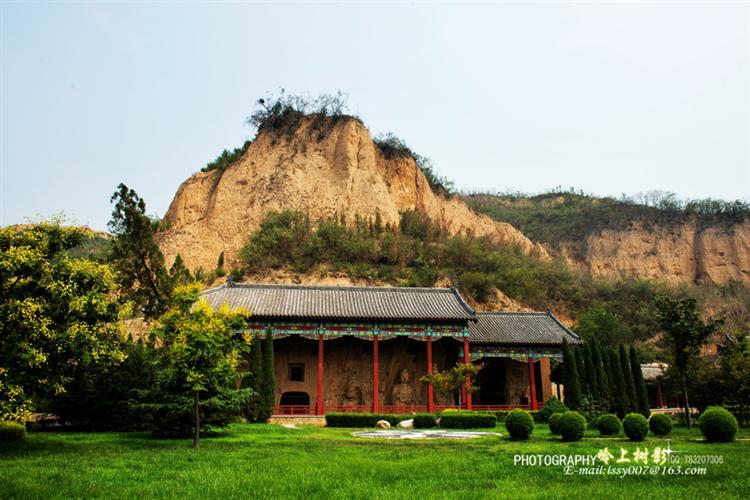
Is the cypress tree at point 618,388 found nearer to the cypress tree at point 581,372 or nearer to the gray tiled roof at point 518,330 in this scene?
the cypress tree at point 581,372

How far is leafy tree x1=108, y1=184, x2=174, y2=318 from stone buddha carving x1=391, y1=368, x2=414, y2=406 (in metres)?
12.4

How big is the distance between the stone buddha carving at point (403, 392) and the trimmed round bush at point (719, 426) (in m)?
17.4

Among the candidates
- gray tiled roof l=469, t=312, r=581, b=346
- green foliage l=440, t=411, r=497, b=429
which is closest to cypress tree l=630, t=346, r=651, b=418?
gray tiled roof l=469, t=312, r=581, b=346

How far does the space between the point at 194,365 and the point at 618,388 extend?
20173mm

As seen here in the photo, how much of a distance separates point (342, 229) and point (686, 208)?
47.1 m

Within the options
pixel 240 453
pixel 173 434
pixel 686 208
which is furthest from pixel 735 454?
pixel 686 208

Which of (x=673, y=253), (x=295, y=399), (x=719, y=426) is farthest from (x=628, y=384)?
(x=673, y=253)

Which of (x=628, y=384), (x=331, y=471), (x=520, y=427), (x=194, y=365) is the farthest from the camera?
(x=628, y=384)

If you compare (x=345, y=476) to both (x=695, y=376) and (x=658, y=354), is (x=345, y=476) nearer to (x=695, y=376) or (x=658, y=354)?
(x=695, y=376)

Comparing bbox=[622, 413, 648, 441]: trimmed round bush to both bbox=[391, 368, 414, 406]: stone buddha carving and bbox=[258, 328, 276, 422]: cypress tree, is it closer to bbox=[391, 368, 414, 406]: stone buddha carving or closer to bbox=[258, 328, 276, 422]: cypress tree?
bbox=[258, 328, 276, 422]: cypress tree

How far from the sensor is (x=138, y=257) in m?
28.9

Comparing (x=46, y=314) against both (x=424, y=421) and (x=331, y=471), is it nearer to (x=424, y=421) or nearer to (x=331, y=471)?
(x=331, y=471)

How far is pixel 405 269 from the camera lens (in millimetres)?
46656

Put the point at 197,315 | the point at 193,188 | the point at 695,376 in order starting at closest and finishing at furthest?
the point at 197,315
the point at 695,376
the point at 193,188
